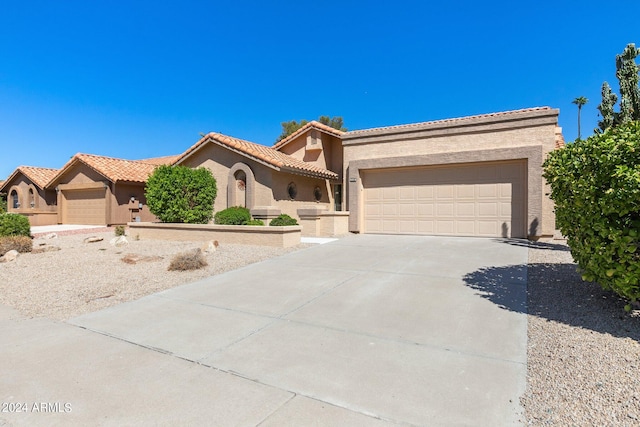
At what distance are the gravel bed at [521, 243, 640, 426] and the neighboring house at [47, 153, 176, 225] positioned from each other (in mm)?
21537

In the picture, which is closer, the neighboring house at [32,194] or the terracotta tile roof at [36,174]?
the neighboring house at [32,194]

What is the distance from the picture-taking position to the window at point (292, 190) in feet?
54.5

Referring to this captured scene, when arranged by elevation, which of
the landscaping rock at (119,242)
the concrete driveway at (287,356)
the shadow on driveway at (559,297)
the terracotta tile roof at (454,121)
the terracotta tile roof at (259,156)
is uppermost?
the terracotta tile roof at (454,121)

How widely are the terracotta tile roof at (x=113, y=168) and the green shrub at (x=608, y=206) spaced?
21.7 m

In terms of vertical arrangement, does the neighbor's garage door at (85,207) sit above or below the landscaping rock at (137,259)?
above

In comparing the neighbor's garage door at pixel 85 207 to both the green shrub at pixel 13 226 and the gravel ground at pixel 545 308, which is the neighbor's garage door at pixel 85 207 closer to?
the green shrub at pixel 13 226

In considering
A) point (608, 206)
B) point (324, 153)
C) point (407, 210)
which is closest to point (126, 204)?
point (324, 153)

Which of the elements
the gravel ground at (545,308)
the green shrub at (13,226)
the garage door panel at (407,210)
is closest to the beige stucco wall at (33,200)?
the green shrub at (13,226)

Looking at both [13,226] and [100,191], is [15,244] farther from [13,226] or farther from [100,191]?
[100,191]

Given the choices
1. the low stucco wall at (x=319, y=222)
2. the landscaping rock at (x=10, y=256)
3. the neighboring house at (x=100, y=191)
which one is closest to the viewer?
the landscaping rock at (x=10, y=256)

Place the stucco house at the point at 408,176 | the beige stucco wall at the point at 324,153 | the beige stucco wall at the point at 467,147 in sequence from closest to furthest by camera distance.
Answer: the beige stucco wall at the point at 467,147, the stucco house at the point at 408,176, the beige stucco wall at the point at 324,153

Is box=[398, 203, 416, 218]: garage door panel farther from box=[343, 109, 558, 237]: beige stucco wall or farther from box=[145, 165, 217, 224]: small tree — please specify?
box=[145, 165, 217, 224]: small tree

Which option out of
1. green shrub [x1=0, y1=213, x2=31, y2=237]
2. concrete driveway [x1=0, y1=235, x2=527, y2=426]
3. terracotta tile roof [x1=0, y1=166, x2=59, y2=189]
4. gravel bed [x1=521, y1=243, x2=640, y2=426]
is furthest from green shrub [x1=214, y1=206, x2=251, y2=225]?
terracotta tile roof [x1=0, y1=166, x2=59, y2=189]

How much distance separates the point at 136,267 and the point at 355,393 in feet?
25.0
